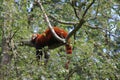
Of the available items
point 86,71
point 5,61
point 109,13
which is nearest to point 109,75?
point 86,71

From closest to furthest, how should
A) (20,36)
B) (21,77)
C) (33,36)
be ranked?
(21,77) → (20,36) → (33,36)

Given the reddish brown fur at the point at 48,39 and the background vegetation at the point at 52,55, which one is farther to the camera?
the reddish brown fur at the point at 48,39

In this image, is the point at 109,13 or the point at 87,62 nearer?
the point at 87,62

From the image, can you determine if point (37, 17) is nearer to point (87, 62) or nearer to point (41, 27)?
point (41, 27)

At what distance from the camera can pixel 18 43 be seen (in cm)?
468

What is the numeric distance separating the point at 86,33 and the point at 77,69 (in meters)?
1.38

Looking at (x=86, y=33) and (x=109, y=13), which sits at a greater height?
(x=109, y=13)

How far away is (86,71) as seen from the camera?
4.46 metres

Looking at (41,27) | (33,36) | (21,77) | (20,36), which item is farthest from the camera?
(41,27)

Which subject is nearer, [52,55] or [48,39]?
[52,55]

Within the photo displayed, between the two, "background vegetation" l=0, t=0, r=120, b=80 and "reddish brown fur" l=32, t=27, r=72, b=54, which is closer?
"background vegetation" l=0, t=0, r=120, b=80

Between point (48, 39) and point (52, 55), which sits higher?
point (48, 39)

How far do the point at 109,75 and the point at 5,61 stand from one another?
1.41m

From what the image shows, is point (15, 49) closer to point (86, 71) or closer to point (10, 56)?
point (10, 56)
